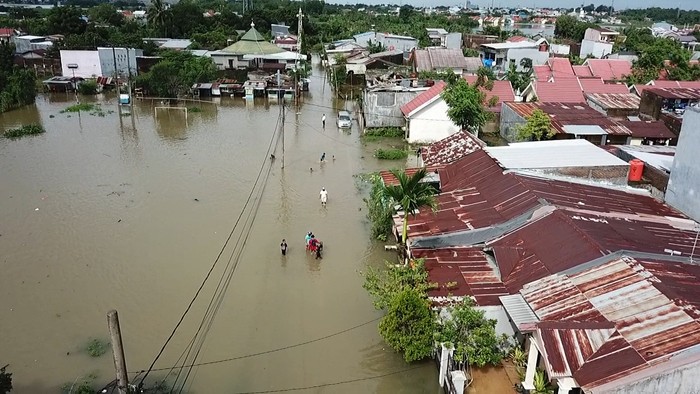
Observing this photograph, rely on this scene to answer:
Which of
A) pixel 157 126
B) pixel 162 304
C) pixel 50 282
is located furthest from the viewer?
pixel 157 126

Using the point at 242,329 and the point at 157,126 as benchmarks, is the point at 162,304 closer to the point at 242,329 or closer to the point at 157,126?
the point at 242,329

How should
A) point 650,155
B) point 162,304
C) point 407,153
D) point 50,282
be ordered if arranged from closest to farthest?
point 162,304
point 50,282
point 650,155
point 407,153

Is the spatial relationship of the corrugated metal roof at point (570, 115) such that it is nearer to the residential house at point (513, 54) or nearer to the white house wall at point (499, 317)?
the white house wall at point (499, 317)

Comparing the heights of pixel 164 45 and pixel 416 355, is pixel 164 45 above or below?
above

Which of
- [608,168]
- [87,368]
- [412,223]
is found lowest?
[87,368]

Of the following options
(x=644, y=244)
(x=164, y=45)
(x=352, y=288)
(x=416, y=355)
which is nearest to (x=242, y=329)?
(x=352, y=288)

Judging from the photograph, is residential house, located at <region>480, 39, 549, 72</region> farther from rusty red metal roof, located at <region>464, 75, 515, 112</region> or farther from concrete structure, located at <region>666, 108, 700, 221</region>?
concrete structure, located at <region>666, 108, 700, 221</region>

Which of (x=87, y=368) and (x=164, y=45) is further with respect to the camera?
(x=164, y=45)

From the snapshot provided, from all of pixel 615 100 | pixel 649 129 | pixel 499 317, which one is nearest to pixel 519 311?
pixel 499 317
